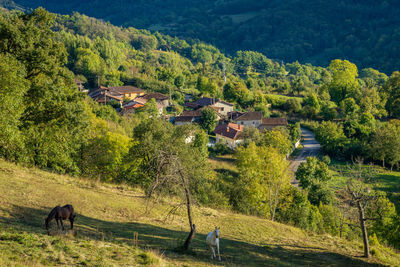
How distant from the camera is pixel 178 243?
47.9ft

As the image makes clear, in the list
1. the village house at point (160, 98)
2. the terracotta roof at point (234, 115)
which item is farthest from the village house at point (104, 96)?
the terracotta roof at point (234, 115)

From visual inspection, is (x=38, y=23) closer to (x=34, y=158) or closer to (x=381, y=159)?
(x=34, y=158)

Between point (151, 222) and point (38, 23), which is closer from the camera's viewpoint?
point (151, 222)

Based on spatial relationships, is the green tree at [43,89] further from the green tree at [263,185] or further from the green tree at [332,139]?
the green tree at [332,139]

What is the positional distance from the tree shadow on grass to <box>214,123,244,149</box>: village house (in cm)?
5178

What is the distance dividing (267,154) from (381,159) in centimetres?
3102

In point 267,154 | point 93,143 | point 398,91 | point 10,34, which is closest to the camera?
point 10,34

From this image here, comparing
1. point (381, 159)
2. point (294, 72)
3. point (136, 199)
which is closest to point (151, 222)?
point (136, 199)

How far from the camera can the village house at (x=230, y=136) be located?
70.2 meters

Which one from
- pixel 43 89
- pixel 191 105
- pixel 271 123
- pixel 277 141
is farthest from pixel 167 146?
pixel 191 105

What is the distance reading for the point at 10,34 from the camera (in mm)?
20922

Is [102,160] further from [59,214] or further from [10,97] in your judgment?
[59,214]

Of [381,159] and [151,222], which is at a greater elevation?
[381,159]

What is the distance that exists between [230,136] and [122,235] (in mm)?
57302
